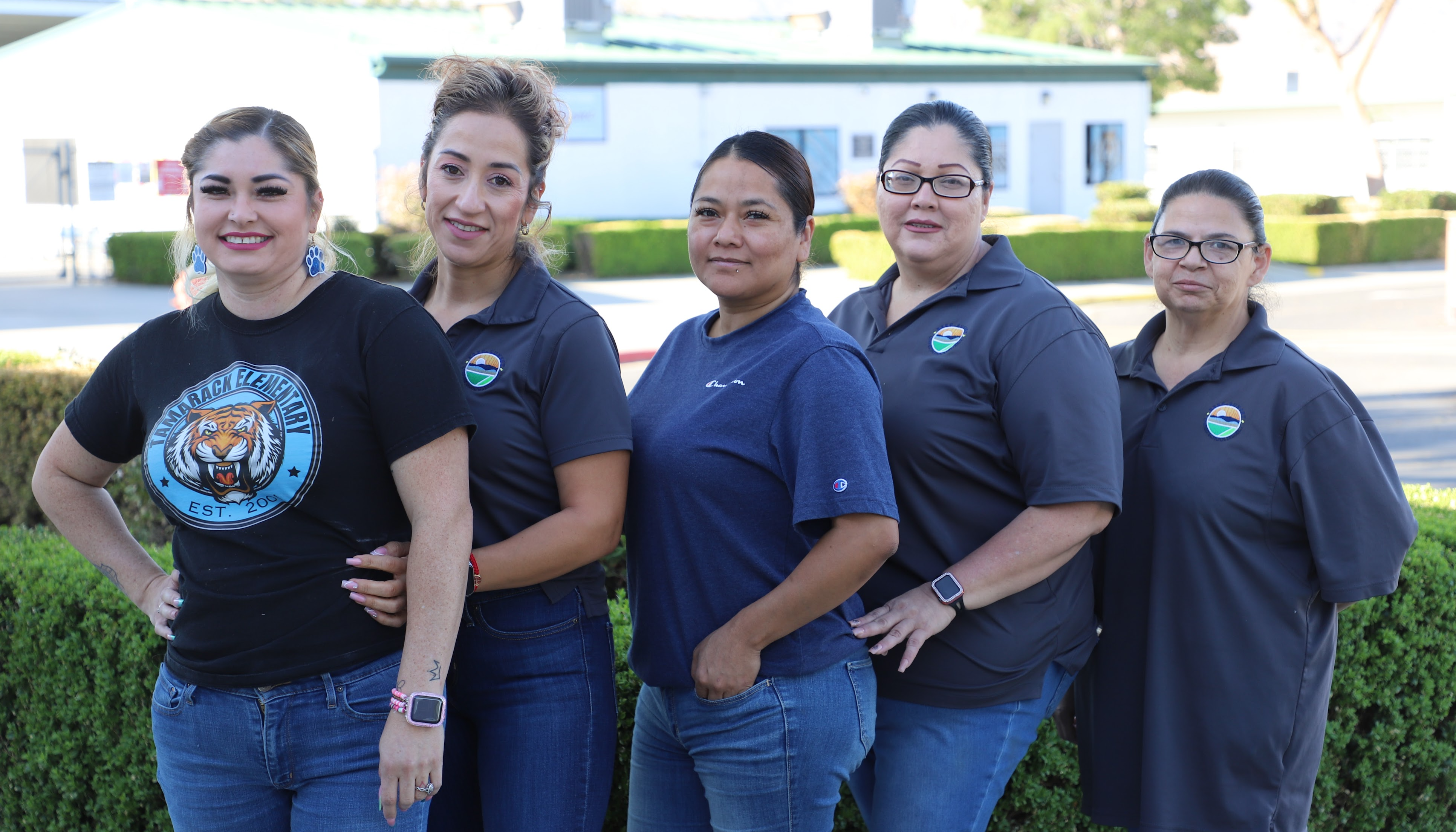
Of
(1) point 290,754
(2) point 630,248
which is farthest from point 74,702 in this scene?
(2) point 630,248

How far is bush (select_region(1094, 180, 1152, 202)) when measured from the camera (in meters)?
32.7

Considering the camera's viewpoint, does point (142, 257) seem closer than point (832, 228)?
Yes

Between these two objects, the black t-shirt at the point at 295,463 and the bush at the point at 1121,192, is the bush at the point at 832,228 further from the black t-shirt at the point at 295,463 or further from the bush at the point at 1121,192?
the black t-shirt at the point at 295,463

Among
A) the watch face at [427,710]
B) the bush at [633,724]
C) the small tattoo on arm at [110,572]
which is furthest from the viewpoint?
the bush at [633,724]

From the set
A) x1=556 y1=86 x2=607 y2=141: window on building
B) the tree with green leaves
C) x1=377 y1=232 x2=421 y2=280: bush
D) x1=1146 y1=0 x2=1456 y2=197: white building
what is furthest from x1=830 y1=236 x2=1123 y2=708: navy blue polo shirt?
x1=1146 y1=0 x2=1456 y2=197: white building

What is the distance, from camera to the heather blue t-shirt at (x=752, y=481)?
7.66 feet

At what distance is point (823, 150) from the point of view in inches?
1230

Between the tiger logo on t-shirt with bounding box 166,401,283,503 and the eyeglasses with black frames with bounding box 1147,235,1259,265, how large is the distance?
198 centimetres

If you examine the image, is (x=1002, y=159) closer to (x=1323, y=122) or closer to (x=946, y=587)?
(x=1323, y=122)

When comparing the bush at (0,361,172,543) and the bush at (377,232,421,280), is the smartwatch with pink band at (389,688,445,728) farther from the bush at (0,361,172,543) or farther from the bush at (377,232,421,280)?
the bush at (377,232,421,280)

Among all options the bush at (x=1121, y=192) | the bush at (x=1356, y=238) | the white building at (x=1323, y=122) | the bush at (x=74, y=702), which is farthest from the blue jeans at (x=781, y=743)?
the white building at (x=1323, y=122)

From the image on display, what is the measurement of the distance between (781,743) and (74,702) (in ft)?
8.17

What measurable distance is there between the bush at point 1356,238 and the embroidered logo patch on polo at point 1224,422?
25806 millimetres

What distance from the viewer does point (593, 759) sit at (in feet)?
8.65
